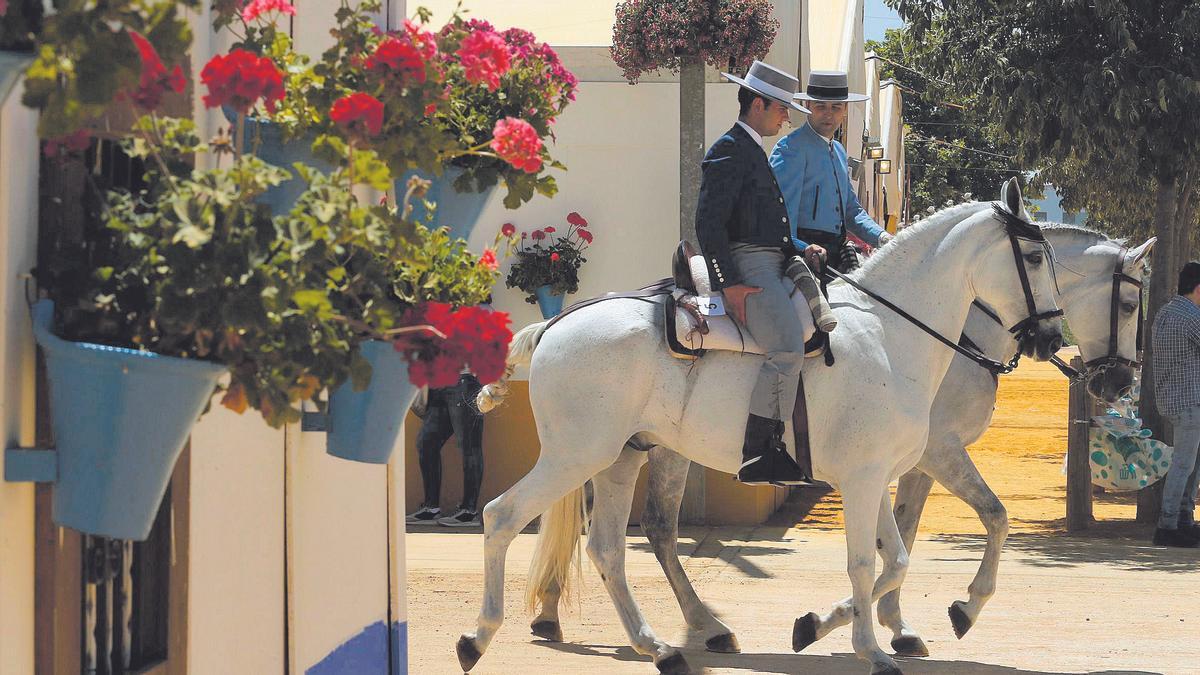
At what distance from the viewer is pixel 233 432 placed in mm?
4277

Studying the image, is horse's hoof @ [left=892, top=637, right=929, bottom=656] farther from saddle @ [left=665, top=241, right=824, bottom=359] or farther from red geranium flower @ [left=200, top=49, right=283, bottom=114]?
red geranium flower @ [left=200, top=49, right=283, bottom=114]

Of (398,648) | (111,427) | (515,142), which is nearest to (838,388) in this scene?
(398,648)

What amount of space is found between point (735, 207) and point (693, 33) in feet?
15.3

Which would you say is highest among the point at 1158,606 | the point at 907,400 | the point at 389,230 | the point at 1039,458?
the point at 389,230

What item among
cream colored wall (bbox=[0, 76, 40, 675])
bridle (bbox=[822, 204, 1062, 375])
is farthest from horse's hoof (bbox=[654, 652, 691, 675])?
cream colored wall (bbox=[0, 76, 40, 675])

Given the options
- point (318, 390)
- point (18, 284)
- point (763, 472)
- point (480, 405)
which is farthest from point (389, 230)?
point (480, 405)

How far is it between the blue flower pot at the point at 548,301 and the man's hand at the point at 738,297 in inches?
230

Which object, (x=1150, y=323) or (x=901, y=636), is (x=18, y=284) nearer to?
(x=901, y=636)

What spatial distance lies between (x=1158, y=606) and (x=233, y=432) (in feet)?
21.1

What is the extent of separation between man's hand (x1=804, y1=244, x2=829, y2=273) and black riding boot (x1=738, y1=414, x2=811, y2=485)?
32.7 inches

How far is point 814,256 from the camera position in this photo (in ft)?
22.7

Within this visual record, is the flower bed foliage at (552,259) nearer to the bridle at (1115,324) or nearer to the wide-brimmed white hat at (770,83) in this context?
the bridle at (1115,324)

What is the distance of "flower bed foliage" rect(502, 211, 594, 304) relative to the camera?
12297mm

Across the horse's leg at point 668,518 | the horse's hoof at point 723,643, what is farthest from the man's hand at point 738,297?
the horse's hoof at point 723,643
